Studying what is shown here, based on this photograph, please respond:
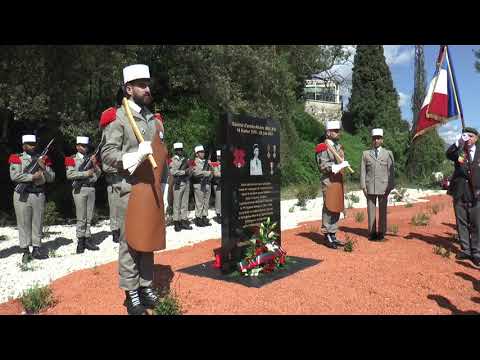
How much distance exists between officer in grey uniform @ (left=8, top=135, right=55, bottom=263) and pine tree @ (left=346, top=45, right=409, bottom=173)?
26.9 metres

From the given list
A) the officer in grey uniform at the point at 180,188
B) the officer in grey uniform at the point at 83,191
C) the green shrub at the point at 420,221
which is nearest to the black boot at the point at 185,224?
the officer in grey uniform at the point at 180,188

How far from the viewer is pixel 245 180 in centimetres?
593

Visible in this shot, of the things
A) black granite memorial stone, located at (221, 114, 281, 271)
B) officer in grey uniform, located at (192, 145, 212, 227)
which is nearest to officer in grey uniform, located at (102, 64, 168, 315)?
black granite memorial stone, located at (221, 114, 281, 271)

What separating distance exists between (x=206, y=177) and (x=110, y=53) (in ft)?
14.3

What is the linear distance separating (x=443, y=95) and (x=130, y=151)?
17.2ft

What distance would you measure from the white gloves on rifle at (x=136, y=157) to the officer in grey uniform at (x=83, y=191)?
5.18 metres

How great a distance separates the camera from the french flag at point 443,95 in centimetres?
671

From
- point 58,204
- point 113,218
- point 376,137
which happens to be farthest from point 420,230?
point 58,204

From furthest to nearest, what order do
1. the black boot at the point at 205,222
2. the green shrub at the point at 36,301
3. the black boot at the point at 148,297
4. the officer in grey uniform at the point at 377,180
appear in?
the black boot at the point at 205,222 → the officer in grey uniform at the point at 377,180 → the green shrub at the point at 36,301 → the black boot at the point at 148,297

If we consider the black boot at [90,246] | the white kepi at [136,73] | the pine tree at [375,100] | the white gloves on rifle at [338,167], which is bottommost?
the black boot at [90,246]

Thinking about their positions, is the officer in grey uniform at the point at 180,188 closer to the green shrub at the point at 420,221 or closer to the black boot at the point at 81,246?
the black boot at the point at 81,246

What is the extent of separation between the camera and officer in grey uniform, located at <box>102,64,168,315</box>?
421cm

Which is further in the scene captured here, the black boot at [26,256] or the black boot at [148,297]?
the black boot at [26,256]

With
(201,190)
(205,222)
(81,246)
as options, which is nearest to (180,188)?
(201,190)
